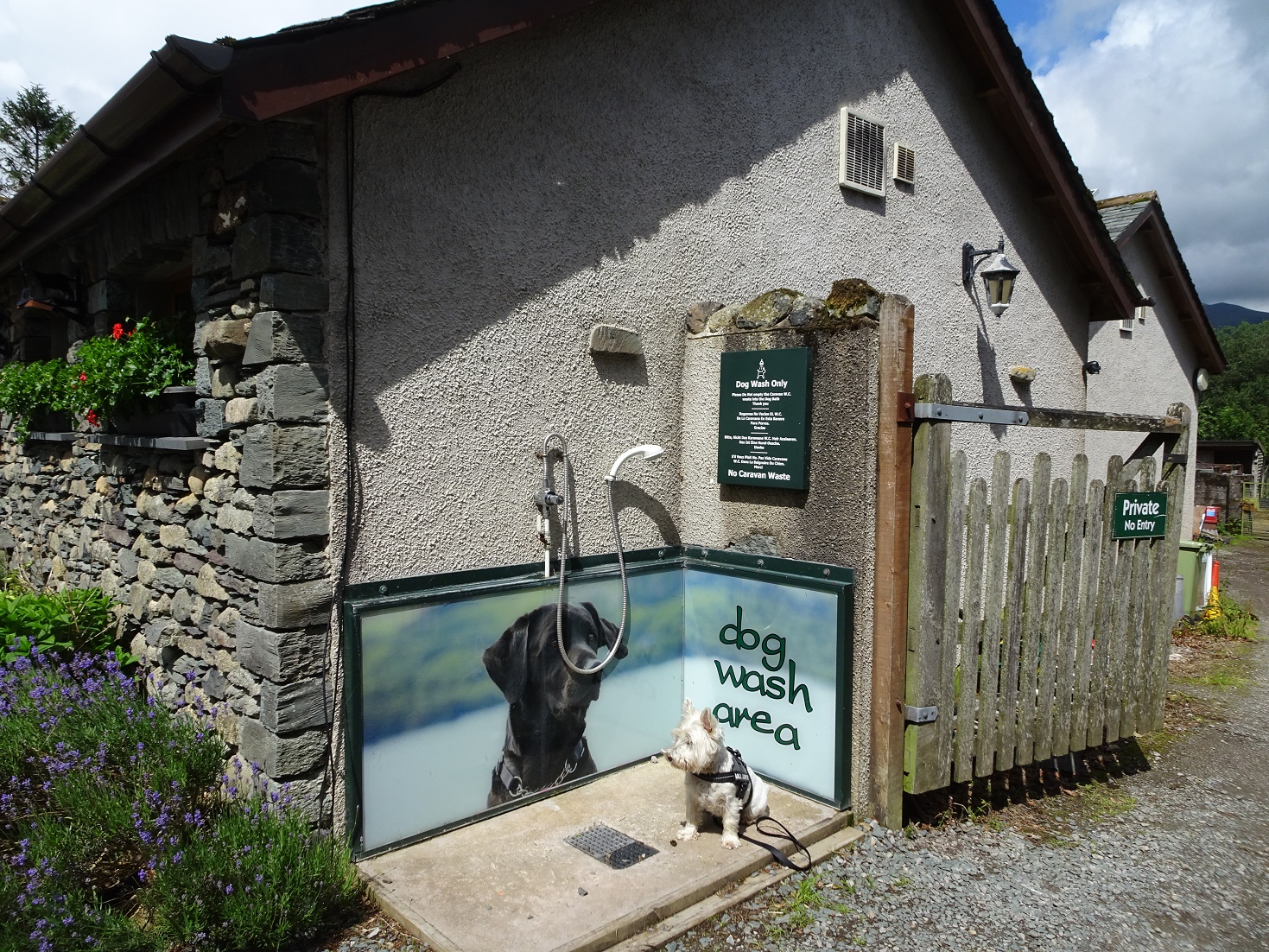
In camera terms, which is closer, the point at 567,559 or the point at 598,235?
the point at 567,559

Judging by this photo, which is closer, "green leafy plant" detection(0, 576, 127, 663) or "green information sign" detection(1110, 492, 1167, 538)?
"green leafy plant" detection(0, 576, 127, 663)

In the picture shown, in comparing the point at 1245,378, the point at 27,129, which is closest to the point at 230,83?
the point at 27,129

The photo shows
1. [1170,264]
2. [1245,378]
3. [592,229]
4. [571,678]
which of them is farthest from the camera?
[1245,378]

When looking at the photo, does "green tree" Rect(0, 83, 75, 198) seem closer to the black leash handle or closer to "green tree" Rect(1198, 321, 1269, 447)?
the black leash handle

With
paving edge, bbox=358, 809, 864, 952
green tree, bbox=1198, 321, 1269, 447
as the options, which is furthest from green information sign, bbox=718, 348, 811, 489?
green tree, bbox=1198, 321, 1269, 447

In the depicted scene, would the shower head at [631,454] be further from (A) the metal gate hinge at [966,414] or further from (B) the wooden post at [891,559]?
(A) the metal gate hinge at [966,414]

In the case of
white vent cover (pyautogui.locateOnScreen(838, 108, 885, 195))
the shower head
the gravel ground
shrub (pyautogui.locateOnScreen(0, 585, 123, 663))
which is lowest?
the gravel ground

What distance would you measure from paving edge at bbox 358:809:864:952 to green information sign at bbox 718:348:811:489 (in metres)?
2.00

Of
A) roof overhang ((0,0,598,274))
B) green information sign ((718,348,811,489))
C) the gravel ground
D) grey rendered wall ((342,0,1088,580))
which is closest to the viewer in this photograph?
roof overhang ((0,0,598,274))

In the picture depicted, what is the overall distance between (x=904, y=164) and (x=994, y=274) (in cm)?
121

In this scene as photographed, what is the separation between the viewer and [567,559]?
15.8 feet

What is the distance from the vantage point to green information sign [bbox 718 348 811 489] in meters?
4.75

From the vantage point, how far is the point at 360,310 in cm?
397

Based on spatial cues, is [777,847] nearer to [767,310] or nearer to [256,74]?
[767,310]
